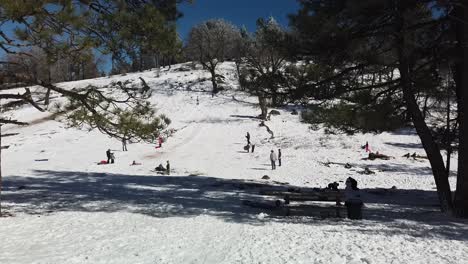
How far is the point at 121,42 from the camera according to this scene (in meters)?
10.5

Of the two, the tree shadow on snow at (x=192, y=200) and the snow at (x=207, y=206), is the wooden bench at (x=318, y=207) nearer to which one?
the tree shadow on snow at (x=192, y=200)

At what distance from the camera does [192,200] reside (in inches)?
602

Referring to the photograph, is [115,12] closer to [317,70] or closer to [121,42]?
[121,42]

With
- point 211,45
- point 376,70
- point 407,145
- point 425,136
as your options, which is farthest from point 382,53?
point 211,45

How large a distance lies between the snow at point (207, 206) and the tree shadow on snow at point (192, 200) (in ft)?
0.14

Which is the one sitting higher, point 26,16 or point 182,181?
point 26,16

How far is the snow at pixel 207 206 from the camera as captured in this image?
25.8 ft

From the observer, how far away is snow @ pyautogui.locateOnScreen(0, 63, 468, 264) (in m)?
7.86

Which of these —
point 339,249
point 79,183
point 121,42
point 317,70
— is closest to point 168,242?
point 339,249

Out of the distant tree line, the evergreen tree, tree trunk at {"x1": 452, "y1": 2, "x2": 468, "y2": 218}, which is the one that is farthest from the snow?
the evergreen tree

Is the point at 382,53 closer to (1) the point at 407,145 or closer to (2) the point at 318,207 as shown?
(2) the point at 318,207

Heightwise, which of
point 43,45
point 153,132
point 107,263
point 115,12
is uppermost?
point 115,12

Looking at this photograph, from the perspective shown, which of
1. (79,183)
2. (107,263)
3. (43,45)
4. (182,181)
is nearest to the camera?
(107,263)

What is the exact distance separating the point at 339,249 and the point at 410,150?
29.8 metres
